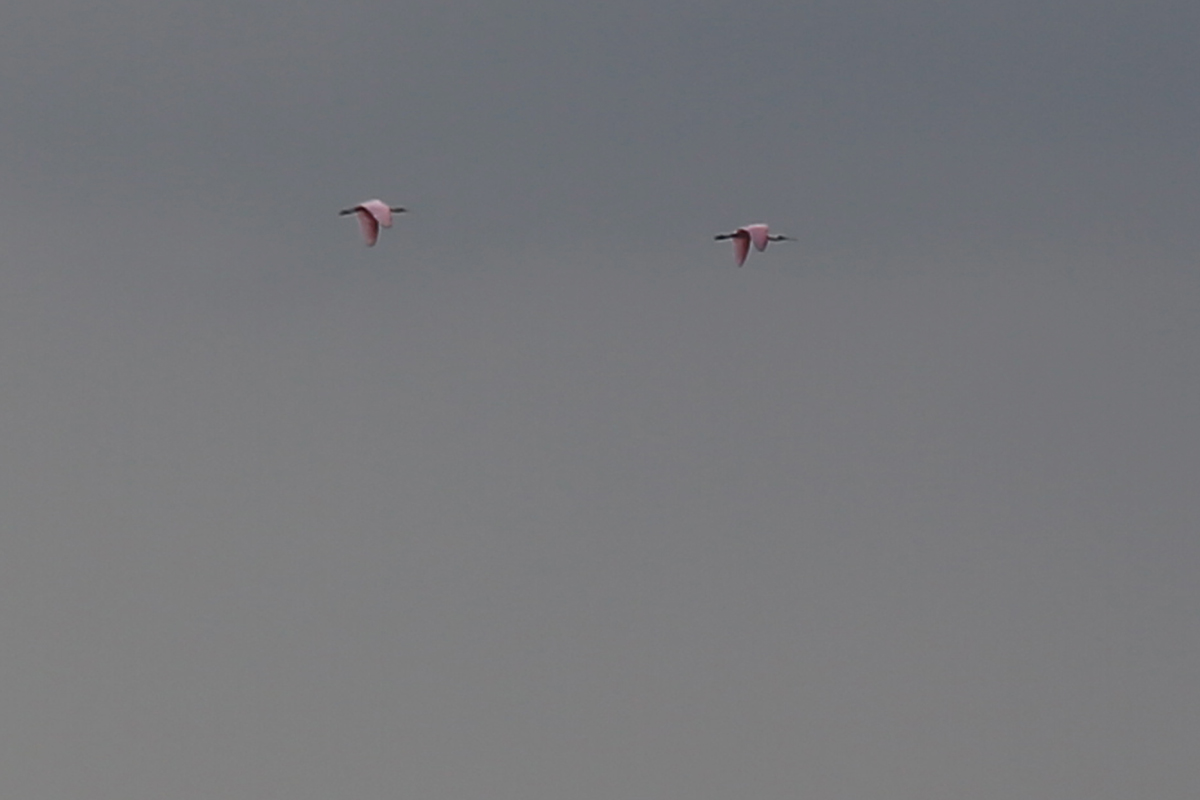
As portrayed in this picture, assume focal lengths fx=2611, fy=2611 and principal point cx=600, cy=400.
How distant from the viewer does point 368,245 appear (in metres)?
137

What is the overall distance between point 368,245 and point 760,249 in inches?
1026

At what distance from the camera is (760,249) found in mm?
151750

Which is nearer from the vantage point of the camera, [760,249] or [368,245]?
[368,245]
